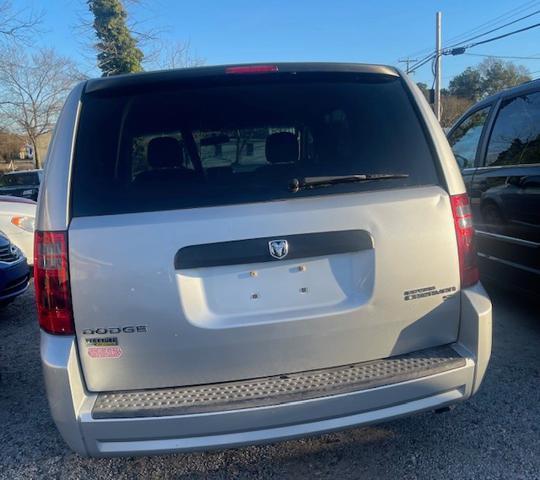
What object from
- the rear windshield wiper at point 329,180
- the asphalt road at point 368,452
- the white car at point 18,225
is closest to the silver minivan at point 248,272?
the rear windshield wiper at point 329,180

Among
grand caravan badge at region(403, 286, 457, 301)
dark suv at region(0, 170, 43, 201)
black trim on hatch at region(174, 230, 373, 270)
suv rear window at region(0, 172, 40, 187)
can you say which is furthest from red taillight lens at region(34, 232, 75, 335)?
suv rear window at region(0, 172, 40, 187)

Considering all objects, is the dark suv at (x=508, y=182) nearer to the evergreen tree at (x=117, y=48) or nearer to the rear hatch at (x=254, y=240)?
the rear hatch at (x=254, y=240)

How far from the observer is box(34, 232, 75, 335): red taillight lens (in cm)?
199

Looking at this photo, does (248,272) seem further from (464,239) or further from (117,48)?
(117,48)

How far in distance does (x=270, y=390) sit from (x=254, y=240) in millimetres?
657

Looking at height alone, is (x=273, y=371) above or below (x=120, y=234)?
below

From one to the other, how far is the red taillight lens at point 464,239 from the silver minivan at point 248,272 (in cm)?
1

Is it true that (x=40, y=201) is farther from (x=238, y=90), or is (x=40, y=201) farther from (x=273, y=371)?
(x=273, y=371)

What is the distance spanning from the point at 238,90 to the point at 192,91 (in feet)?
0.71

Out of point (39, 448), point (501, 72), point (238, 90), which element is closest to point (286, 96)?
point (238, 90)

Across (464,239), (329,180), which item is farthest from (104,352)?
(464,239)

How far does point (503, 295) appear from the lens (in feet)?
16.8

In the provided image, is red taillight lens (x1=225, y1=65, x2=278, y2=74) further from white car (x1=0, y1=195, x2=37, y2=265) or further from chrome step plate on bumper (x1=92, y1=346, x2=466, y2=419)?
white car (x1=0, y1=195, x2=37, y2=265)

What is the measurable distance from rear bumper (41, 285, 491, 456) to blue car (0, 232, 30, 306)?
308 cm
